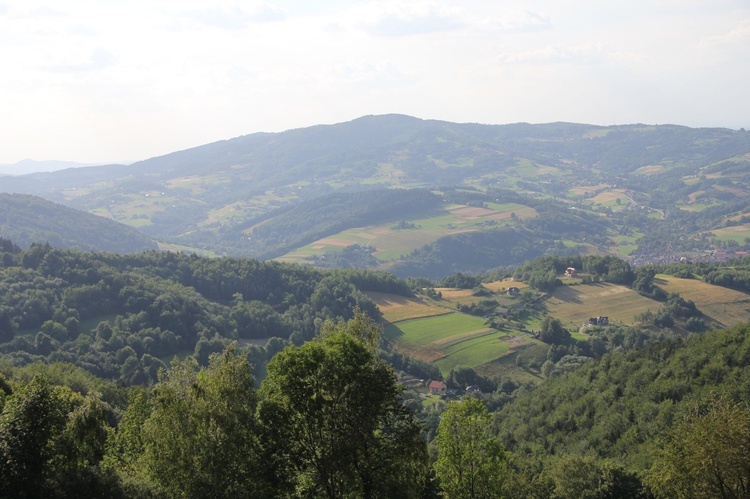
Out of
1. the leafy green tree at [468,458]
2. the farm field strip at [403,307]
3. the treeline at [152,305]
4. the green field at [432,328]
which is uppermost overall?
the leafy green tree at [468,458]

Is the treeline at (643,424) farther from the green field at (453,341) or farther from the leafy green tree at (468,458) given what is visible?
the green field at (453,341)

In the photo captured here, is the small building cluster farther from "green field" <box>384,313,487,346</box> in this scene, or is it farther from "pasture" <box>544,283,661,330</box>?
"green field" <box>384,313,487,346</box>

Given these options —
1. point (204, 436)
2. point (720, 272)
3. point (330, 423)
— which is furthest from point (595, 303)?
point (204, 436)

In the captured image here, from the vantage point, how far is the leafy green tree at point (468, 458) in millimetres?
27969

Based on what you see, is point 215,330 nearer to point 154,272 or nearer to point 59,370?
point 154,272

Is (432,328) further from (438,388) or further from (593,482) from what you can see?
(593,482)

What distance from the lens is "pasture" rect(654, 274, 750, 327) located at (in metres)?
114

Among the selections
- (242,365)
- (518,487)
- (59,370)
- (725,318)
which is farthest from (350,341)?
(725,318)

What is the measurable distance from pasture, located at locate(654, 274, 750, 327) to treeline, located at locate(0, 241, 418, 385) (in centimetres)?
5426

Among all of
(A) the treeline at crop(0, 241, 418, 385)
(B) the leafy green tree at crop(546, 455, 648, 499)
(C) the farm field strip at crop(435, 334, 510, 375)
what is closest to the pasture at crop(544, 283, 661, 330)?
(C) the farm field strip at crop(435, 334, 510, 375)

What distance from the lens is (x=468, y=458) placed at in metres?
28.1

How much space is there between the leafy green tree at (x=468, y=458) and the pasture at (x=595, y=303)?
94.1 m

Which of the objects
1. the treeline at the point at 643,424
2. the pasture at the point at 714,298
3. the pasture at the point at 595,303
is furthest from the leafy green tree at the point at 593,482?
the pasture at the point at 714,298

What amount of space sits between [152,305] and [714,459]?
99.7 metres
